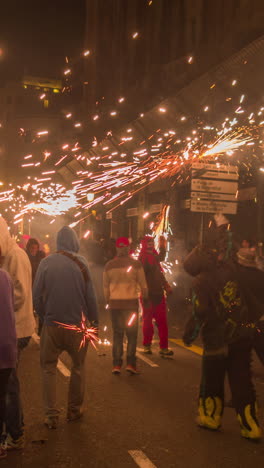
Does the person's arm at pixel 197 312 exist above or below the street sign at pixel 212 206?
below

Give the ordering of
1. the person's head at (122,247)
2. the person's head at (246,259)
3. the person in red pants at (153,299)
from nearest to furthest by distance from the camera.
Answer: the person's head at (246,259) < the person's head at (122,247) < the person in red pants at (153,299)

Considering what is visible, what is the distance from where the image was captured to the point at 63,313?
5.73 m

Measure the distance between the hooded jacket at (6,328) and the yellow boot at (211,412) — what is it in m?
2.09

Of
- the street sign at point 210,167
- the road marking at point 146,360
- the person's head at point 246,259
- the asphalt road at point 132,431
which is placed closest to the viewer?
A: the asphalt road at point 132,431

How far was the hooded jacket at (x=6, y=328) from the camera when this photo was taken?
4230 mm

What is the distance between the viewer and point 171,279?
15.5 metres

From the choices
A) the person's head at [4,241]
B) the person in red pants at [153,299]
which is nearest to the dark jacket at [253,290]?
the person's head at [4,241]

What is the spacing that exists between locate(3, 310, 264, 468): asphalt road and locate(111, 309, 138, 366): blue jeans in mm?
252

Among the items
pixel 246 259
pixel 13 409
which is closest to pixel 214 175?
pixel 246 259

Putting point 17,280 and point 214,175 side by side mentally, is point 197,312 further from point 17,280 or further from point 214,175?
point 214,175

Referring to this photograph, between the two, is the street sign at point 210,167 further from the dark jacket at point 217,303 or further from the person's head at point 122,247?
the dark jacket at point 217,303

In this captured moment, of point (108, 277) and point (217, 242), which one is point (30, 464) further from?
point (108, 277)

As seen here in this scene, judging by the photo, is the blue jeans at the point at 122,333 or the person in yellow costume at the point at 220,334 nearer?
the person in yellow costume at the point at 220,334

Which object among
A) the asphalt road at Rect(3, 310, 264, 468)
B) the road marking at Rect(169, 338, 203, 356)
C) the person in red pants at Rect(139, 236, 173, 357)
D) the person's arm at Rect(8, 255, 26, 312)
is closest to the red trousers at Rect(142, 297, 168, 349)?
the person in red pants at Rect(139, 236, 173, 357)
